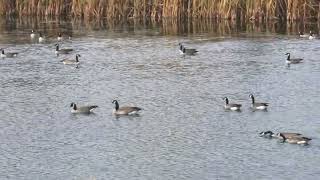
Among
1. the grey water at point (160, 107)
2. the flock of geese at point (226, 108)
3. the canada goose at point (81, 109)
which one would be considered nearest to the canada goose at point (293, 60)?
the flock of geese at point (226, 108)

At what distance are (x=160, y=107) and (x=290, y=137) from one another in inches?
216

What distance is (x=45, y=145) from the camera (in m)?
20.9

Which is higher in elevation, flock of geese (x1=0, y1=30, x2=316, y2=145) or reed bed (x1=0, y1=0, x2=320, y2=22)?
reed bed (x1=0, y1=0, x2=320, y2=22)

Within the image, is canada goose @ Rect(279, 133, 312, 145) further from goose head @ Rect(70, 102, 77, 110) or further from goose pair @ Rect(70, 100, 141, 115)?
goose head @ Rect(70, 102, 77, 110)

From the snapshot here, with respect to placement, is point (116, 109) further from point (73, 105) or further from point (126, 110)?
point (73, 105)

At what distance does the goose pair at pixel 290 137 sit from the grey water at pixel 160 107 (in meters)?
0.18


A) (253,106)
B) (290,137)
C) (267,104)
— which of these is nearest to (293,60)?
(267,104)

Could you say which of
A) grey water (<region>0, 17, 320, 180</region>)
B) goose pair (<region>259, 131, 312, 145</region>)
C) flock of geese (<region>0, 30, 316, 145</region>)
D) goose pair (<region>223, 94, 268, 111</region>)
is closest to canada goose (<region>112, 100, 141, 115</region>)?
flock of geese (<region>0, 30, 316, 145</region>)

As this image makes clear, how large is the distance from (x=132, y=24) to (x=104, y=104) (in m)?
19.0

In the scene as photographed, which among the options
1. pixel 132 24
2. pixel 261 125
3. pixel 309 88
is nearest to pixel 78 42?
pixel 132 24

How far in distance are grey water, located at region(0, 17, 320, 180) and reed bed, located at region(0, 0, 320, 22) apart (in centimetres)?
204

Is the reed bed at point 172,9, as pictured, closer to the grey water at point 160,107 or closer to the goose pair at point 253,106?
the grey water at point 160,107

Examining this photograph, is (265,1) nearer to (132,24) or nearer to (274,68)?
(132,24)

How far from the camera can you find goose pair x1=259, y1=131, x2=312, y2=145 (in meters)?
20.4
